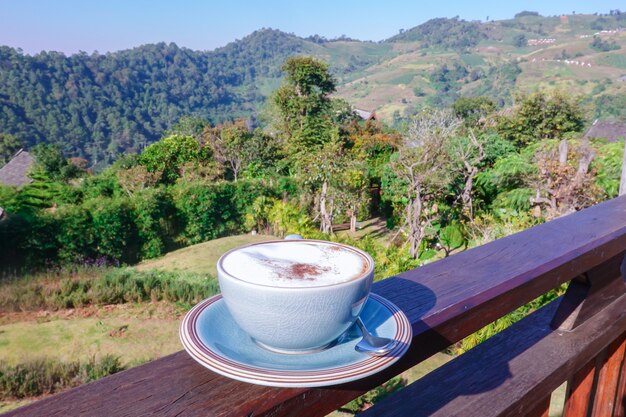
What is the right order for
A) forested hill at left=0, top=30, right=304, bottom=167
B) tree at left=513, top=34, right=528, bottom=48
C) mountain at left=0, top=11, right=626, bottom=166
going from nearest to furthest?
forested hill at left=0, top=30, right=304, bottom=167
mountain at left=0, top=11, right=626, bottom=166
tree at left=513, top=34, right=528, bottom=48

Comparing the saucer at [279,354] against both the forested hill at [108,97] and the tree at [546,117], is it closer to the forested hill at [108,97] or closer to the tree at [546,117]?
the tree at [546,117]

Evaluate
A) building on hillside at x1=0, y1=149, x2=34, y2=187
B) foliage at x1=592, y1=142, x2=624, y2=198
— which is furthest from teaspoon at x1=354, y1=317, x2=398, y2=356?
building on hillside at x1=0, y1=149, x2=34, y2=187

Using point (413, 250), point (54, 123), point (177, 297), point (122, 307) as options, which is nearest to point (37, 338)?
point (122, 307)

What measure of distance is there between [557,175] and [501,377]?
6483mm

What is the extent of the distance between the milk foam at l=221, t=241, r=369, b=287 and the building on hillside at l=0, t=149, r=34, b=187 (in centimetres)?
2088

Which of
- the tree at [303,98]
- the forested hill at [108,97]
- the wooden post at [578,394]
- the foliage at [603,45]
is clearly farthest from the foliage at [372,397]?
the foliage at [603,45]

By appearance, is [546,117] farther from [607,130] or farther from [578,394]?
[578,394]

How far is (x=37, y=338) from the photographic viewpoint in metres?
5.64

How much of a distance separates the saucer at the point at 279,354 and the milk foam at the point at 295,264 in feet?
0.21

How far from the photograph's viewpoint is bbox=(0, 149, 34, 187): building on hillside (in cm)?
1901

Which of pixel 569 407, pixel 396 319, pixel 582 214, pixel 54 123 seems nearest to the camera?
pixel 396 319

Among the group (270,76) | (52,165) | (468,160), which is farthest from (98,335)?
(270,76)

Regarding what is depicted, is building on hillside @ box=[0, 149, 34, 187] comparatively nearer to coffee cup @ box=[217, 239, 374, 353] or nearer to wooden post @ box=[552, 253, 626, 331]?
wooden post @ box=[552, 253, 626, 331]

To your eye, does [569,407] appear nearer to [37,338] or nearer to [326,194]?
[37,338]
